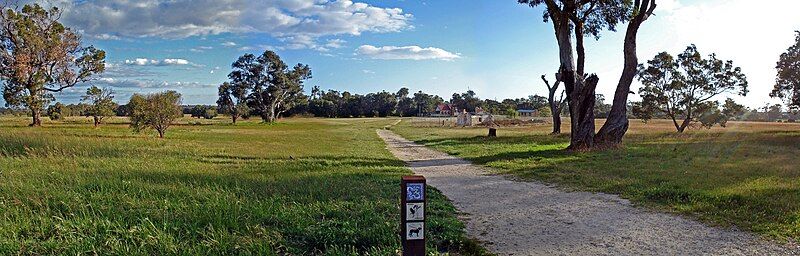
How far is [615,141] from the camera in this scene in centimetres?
2073

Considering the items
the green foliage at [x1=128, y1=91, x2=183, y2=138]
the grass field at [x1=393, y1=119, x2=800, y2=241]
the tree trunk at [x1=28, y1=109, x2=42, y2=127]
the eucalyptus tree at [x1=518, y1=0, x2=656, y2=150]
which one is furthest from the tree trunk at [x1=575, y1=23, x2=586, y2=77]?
the tree trunk at [x1=28, y1=109, x2=42, y2=127]

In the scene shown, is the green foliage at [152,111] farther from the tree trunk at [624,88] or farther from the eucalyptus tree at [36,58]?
the tree trunk at [624,88]

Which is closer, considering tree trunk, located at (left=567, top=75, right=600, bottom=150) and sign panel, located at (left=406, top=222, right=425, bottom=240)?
sign panel, located at (left=406, top=222, right=425, bottom=240)

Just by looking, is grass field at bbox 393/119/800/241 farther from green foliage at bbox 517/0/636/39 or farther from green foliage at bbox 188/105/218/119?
green foliage at bbox 188/105/218/119

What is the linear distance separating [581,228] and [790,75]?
38162 mm

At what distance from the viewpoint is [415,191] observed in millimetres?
3889

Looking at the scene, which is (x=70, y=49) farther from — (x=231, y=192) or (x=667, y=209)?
(x=667, y=209)

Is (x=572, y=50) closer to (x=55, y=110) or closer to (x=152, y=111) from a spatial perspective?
(x=152, y=111)

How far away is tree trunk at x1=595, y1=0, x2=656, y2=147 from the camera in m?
19.9

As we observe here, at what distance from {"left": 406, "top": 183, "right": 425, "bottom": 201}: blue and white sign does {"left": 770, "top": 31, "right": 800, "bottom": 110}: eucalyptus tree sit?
40.7 metres

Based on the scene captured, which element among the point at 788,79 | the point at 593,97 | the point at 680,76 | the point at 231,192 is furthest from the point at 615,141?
the point at 680,76

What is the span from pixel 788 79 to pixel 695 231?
37.8 m

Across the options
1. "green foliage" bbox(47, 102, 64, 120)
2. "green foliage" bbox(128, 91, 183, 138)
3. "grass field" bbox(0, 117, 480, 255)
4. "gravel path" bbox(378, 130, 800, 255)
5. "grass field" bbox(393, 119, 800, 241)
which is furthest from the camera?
"green foliage" bbox(47, 102, 64, 120)

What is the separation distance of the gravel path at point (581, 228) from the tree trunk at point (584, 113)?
36.8ft
